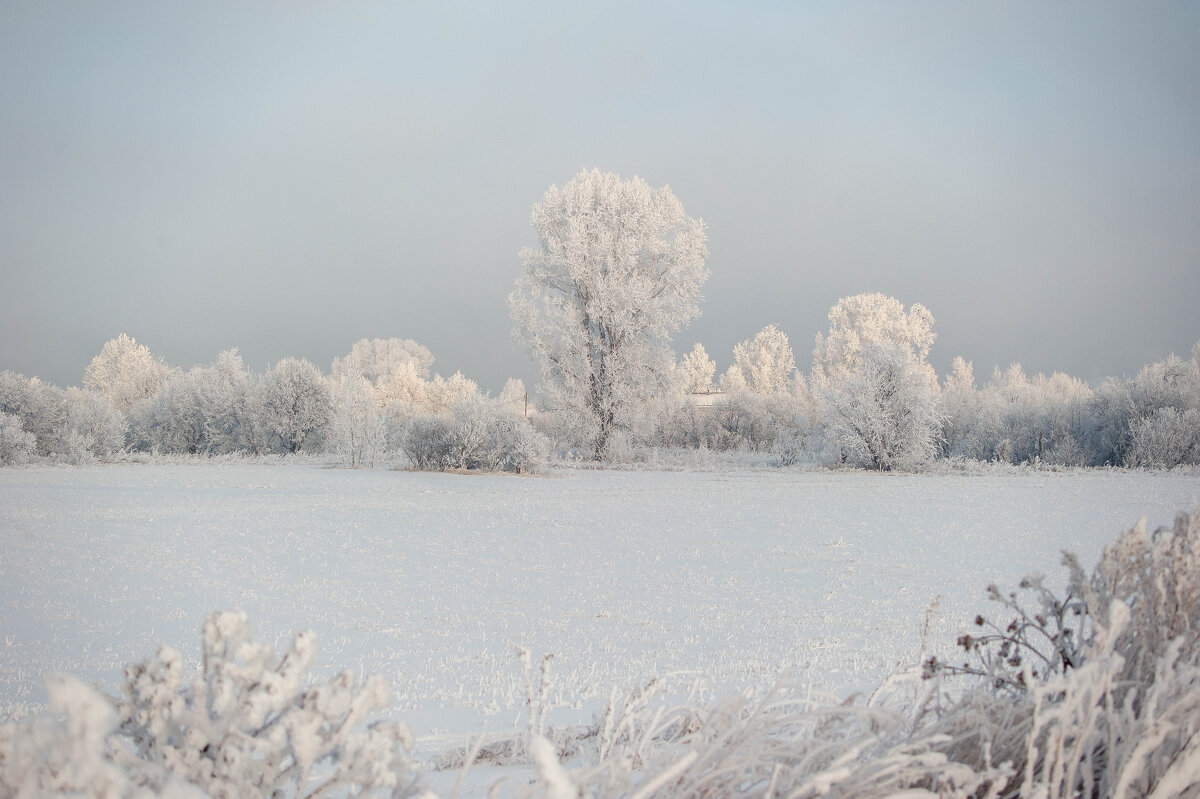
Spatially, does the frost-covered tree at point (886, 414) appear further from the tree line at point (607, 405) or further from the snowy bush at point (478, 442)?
the snowy bush at point (478, 442)

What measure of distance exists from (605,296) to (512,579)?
672 inches

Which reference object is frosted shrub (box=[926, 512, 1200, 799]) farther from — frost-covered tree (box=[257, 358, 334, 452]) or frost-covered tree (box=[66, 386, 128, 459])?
frost-covered tree (box=[257, 358, 334, 452])

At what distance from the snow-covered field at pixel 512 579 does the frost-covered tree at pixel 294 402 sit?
35.4ft

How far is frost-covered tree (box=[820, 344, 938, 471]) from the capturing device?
1856 cm

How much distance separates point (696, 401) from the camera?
28422 millimetres

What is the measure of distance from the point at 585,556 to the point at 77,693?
5856 mm

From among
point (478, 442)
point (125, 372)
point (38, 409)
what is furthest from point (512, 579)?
point (125, 372)

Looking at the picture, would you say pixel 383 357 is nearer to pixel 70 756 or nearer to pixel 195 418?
pixel 195 418

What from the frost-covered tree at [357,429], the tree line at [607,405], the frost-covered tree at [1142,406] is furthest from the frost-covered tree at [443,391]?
the frost-covered tree at [1142,406]

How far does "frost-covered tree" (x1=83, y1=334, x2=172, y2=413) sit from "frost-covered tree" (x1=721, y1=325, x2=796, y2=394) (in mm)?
35374

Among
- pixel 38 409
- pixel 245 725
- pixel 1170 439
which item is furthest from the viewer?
pixel 1170 439

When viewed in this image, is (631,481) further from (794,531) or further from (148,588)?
(148,588)

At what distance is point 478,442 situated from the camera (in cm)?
1655

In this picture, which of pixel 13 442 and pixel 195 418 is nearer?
pixel 13 442
